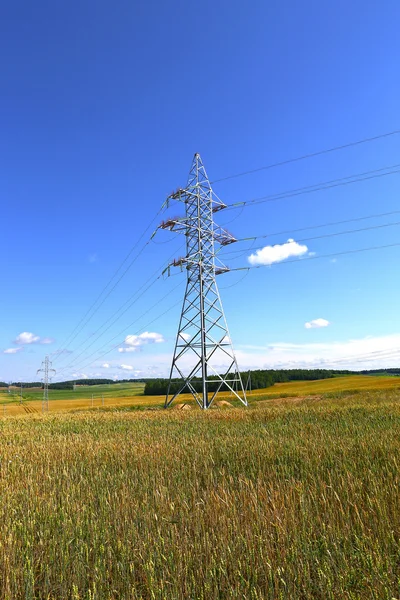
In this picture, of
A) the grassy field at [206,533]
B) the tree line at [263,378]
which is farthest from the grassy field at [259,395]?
the grassy field at [206,533]

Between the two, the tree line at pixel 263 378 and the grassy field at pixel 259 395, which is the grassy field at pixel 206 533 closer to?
the grassy field at pixel 259 395

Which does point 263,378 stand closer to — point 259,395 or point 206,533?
point 259,395

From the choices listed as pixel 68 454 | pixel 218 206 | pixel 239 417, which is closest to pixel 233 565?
pixel 68 454

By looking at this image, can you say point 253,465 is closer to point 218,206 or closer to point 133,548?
point 133,548

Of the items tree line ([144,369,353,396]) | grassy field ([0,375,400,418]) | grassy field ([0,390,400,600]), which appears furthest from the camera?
tree line ([144,369,353,396])

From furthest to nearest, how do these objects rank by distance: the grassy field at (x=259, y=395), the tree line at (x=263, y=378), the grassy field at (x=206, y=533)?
the tree line at (x=263, y=378) < the grassy field at (x=259, y=395) < the grassy field at (x=206, y=533)

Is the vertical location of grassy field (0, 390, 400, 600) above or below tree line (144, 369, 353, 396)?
above

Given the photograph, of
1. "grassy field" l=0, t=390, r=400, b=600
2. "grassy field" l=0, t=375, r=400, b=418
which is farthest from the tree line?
"grassy field" l=0, t=390, r=400, b=600

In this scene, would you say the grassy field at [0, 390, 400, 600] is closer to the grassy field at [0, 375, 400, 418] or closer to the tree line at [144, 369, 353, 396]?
the grassy field at [0, 375, 400, 418]

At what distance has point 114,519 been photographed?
15.6 ft

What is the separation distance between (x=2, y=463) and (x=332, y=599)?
9184mm

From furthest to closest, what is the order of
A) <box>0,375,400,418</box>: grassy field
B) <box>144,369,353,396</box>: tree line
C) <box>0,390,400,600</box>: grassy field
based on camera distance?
1. <box>144,369,353,396</box>: tree line
2. <box>0,375,400,418</box>: grassy field
3. <box>0,390,400,600</box>: grassy field

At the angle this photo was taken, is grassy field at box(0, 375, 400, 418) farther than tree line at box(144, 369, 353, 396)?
No

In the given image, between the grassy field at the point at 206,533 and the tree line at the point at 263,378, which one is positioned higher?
the grassy field at the point at 206,533
